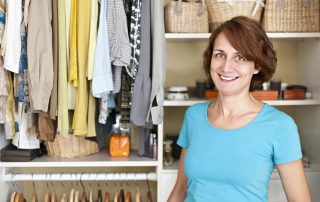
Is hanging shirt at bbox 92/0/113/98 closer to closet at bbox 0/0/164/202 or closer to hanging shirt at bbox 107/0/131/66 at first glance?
hanging shirt at bbox 107/0/131/66

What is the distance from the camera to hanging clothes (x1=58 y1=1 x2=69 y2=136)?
185 centimetres

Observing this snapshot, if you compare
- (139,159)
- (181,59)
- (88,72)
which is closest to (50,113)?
(88,72)

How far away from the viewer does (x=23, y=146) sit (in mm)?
2049

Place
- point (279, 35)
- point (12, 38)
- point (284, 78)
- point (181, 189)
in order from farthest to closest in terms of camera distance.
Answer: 1. point (284, 78)
2. point (279, 35)
3. point (12, 38)
4. point (181, 189)

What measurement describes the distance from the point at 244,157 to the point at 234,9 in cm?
96

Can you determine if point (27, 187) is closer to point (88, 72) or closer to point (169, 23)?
point (88, 72)

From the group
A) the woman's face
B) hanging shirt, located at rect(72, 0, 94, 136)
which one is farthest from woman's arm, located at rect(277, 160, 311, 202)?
hanging shirt, located at rect(72, 0, 94, 136)

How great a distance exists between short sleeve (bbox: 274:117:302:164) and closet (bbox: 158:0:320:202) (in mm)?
832

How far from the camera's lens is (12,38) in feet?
5.86

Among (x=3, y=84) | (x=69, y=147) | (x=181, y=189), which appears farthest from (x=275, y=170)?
(x=3, y=84)

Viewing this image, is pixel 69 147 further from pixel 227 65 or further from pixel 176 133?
pixel 227 65

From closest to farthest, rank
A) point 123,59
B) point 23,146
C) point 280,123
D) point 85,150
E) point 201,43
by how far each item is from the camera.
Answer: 1. point 280,123
2. point 123,59
3. point 23,146
4. point 85,150
5. point 201,43

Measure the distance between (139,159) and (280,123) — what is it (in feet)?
3.46

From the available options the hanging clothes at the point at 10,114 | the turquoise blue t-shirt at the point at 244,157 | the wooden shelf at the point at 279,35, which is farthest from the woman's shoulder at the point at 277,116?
the hanging clothes at the point at 10,114
